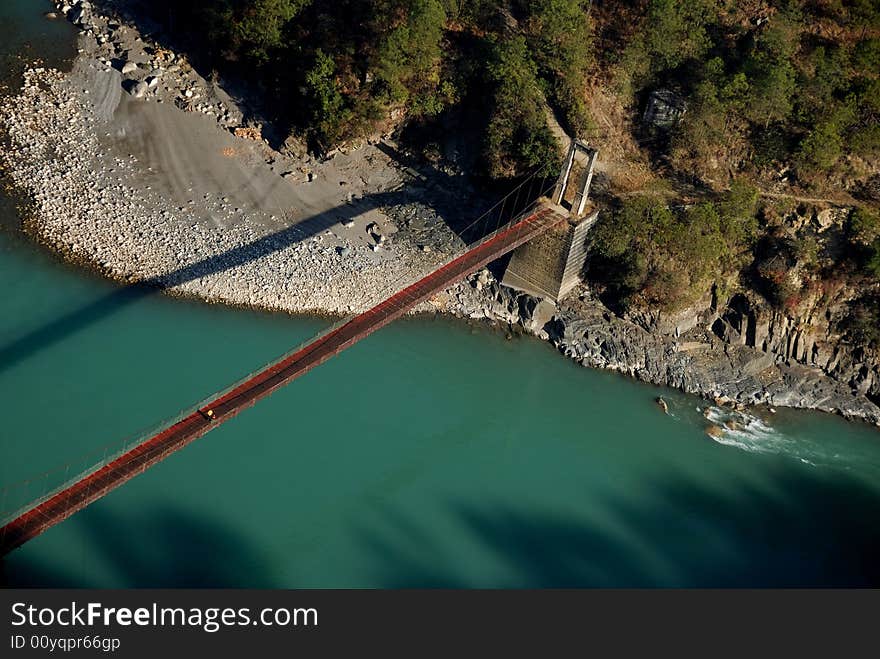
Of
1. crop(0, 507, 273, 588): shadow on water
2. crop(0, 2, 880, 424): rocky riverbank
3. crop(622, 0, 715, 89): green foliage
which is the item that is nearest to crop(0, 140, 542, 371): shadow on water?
crop(0, 2, 880, 424): rocky riverbank

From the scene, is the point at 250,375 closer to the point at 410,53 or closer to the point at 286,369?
the point at 286,369

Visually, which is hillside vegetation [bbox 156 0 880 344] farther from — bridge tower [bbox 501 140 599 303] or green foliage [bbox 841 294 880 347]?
bridge tower [bbox 501 140 599 303]

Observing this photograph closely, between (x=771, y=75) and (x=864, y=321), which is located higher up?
(x=771, y=75)

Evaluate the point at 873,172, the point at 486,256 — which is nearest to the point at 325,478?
the point at 486,256

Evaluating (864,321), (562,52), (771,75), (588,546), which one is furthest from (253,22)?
(864,321)

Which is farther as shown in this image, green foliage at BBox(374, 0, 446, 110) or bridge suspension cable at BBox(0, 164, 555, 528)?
green foliage at BBox(374, 0, 446, 110)

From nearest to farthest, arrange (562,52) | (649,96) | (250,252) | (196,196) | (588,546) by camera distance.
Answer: (588,546) < (250,252) < (196,196) < (562,52) < (649,96)

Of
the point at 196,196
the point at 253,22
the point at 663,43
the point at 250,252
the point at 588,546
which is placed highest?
the point at 663,43
